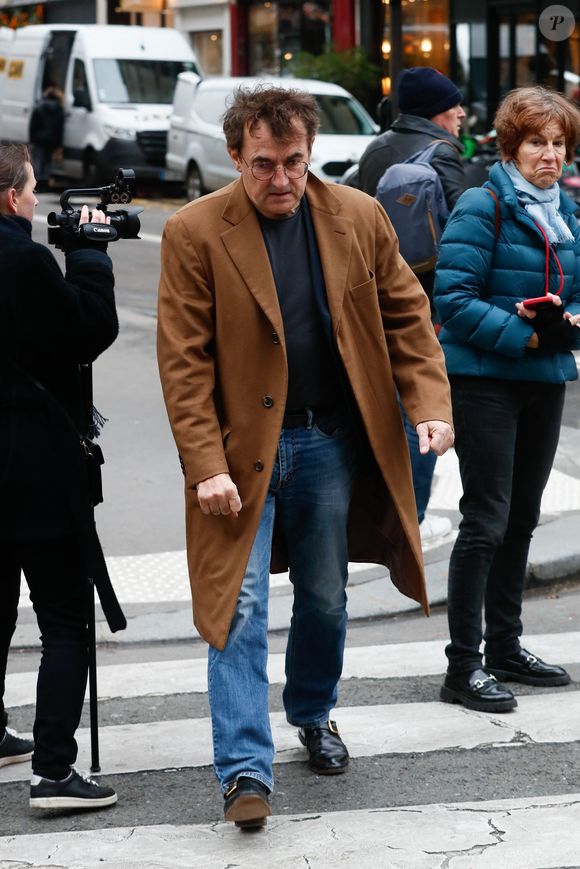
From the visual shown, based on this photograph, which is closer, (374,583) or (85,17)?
(374,583)

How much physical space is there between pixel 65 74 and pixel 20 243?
2090cm

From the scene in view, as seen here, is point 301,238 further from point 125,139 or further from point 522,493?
point 125,139

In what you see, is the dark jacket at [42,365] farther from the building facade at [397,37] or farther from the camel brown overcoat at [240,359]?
the building facade at [397,37]

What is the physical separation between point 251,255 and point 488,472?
47.7 inches

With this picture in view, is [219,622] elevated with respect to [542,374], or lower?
lower

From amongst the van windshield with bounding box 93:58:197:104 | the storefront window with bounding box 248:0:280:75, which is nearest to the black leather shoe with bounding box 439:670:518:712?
the van windshield with bounding box 93:58:197:104

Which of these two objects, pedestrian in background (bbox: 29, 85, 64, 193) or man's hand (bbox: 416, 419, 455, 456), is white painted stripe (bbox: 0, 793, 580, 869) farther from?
pedestrian in background (bbox: 29, 85, 64, 193)

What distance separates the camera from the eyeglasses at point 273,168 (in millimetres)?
3727

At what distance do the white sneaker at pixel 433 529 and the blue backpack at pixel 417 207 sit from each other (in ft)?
4.26

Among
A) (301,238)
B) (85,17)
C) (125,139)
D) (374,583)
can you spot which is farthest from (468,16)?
(301,238)

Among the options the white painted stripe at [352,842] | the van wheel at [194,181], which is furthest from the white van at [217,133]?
the white painted stripe at [352,842]

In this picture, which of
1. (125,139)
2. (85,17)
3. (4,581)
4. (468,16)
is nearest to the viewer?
(4,581)

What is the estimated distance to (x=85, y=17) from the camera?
37.5 meters

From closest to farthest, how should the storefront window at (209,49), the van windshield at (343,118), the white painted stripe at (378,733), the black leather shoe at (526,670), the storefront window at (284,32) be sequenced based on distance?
the white painted stripe at (378,733), the black leather shoe at (526,670), the van windshield at (343,118), the storefront window at (284,32), the storefront window at (209,49)
